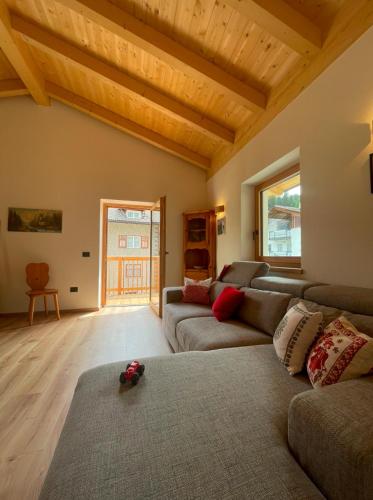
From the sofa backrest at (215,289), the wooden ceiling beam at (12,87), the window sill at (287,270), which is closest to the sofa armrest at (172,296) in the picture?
the sofa backrest at (215,289)

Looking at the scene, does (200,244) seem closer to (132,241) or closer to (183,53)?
(183,53)

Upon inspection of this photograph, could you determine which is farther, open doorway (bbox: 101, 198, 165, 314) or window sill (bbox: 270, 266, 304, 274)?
open doorway (bbox: 101, 198, 165, 314)

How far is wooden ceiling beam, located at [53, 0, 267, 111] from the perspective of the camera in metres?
2.12

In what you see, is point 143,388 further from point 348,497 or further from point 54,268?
point 54,268

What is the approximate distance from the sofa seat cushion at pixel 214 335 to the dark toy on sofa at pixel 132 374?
0.57 meters

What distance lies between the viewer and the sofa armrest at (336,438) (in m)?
0.55

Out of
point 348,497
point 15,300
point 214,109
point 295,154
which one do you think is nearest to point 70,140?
point 214,109

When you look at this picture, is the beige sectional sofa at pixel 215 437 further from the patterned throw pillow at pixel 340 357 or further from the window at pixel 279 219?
the window at pixel 279 219

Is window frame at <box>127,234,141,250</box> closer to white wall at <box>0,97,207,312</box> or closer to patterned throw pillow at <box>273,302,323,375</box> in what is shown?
white wall at <box>0,97,207,312</box>

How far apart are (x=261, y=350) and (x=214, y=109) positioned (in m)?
3.13

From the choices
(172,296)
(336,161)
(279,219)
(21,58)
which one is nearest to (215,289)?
(172,296)

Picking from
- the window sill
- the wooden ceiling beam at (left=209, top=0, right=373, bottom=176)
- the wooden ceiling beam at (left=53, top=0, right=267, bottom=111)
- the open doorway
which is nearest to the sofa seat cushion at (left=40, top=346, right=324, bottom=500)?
the window sill

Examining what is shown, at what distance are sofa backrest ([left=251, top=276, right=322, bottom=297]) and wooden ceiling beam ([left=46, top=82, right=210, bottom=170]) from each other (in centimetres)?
297

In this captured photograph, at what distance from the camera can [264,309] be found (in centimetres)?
182
